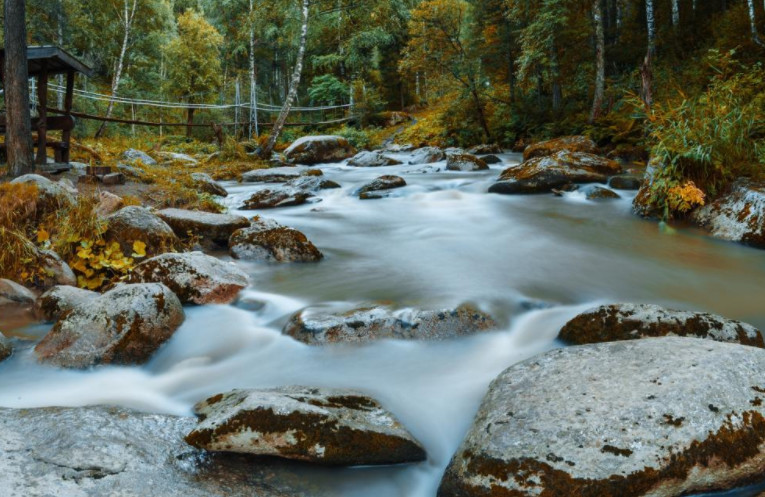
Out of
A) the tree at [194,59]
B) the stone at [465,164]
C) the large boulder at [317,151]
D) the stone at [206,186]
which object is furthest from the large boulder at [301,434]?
the tree at [194,59]

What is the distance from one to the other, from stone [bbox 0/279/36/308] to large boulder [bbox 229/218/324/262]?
201 cm

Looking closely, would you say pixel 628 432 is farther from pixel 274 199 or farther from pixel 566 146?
pixel 566 146

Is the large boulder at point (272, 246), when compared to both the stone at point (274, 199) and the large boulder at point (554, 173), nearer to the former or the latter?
the stone at point (274, 199)

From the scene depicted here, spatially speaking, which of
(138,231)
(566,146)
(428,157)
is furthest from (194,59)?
(138,231)

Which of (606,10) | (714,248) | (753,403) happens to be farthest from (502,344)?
(606,10)

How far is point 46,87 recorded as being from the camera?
922 centimetres

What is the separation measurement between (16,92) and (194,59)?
2312 cm

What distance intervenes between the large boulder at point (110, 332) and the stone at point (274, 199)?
18.4ft

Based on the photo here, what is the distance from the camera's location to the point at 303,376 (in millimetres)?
3338

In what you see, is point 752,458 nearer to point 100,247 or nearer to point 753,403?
point 753,403

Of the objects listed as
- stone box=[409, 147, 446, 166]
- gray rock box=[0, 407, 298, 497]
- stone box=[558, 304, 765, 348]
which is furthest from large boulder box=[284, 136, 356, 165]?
gray rock box=[0, 407, 298, 497]

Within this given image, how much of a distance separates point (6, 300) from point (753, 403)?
4.95 m

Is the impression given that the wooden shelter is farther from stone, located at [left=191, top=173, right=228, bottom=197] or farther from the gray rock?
the gray rock

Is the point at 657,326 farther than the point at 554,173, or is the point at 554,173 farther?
the point at 554,173
